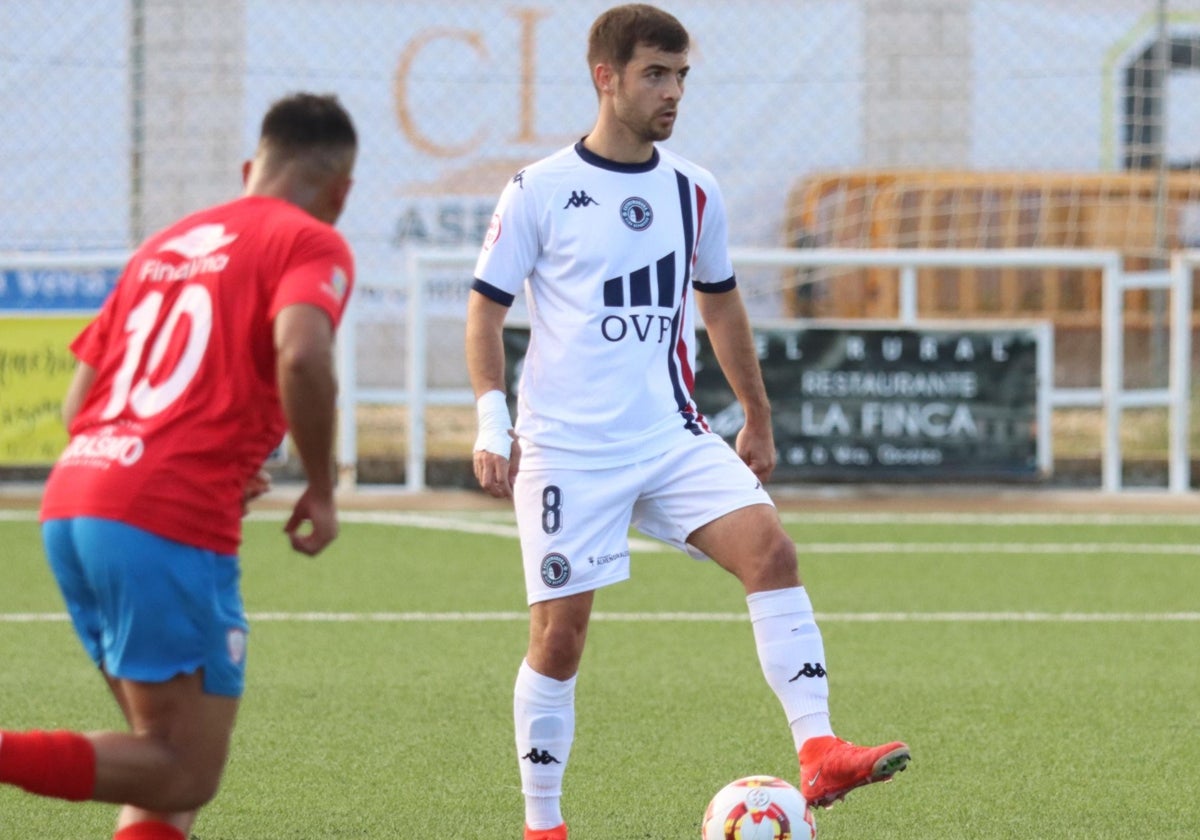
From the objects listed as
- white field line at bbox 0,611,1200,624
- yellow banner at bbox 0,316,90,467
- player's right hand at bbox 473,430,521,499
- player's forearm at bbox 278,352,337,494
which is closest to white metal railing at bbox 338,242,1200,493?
yellow banner at bbox 0,316,90,467

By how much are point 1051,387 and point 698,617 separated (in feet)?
18.4

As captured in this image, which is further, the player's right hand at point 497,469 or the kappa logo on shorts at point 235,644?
the player's right hand at point 497,469

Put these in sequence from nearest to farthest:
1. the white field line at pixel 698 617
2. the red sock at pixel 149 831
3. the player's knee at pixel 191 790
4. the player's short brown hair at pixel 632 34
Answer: the player's knee at pixel 191 790 → the red sock at pixel 149 831 → the player's short brown hair at pixel 632 34 → the white field line at pixel 698 617

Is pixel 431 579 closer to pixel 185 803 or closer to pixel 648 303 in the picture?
pixel 648 303

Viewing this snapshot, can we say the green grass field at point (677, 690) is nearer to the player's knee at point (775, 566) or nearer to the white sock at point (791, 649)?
the white sock at point (791, 649)

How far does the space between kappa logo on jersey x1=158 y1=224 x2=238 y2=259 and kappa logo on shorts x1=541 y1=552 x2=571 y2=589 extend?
129cm

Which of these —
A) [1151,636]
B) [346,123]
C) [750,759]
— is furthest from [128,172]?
[346,123]

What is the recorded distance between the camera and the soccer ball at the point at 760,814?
409cm

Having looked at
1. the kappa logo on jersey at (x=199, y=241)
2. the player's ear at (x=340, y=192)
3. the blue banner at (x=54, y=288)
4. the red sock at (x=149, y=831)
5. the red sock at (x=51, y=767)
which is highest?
the blue banner at (x=54, y=288)

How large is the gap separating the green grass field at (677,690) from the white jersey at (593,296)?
96 cm

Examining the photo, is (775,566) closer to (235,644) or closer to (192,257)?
(235,644)

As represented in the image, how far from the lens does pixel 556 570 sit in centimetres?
436

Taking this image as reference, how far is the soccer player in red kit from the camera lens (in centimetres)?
327

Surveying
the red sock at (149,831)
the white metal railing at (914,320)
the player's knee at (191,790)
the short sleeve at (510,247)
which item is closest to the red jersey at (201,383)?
the player's knee at (191,790)
